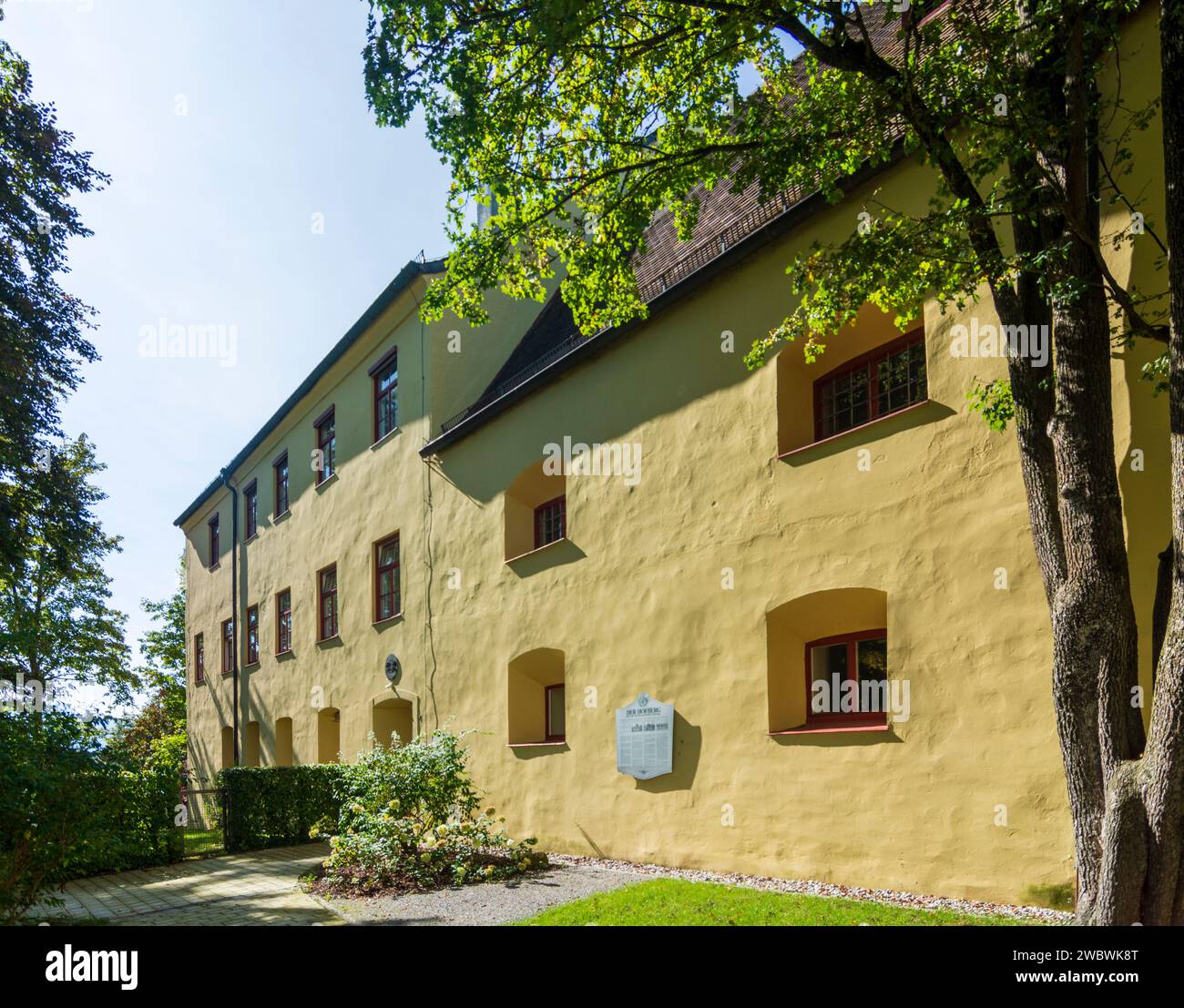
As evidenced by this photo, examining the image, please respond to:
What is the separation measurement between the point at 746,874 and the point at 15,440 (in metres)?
14.7

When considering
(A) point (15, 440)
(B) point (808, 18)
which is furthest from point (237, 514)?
(B) point (808, 18)

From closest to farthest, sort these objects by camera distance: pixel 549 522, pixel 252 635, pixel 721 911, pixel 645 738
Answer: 1. pixel 721 911
2. pixel 645 738
3. pixel 549 522
4. pixel 252 635

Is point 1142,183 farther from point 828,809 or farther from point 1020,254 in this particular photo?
point 828,809

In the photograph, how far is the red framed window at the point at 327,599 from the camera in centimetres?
2083

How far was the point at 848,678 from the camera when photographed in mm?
9211

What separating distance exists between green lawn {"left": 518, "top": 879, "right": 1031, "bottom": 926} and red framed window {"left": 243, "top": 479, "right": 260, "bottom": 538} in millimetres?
20524

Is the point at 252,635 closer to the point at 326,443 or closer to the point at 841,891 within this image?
the point at 326,443

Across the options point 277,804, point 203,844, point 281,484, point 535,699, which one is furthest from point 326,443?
point 535,699

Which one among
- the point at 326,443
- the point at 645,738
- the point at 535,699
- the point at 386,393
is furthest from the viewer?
the point at 326,443

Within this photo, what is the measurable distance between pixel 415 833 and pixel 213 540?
2319 centimetres

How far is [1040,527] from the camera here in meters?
6.09

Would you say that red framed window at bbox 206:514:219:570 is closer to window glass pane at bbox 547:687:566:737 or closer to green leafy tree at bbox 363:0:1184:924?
window glass pane at bbox 547:687:566:737

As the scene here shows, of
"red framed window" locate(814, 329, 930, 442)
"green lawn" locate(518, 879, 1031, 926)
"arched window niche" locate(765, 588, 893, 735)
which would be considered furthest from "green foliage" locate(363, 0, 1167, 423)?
"green lawn" locate(518, 879, 1031, 926)

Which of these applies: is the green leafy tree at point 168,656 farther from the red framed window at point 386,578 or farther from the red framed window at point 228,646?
the red framed window at point 386,578
